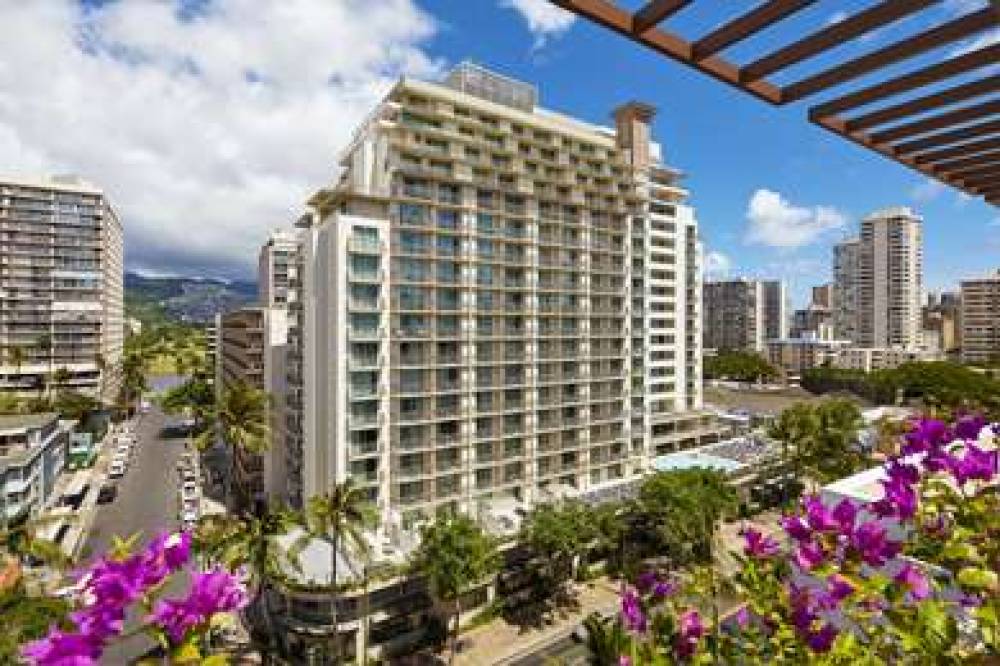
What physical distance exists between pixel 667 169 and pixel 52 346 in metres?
81.0

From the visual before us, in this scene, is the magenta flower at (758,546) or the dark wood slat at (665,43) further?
the magenta flower at (758,546)

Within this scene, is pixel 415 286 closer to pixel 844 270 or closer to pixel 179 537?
pixel 179 537

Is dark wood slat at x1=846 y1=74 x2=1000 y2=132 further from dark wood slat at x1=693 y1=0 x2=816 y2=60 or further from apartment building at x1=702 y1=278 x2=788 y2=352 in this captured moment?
apartment building at x1=702 y1=278 x2=788 y2=352

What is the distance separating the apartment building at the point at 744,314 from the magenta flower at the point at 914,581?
158464 mm

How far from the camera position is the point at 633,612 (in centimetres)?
503

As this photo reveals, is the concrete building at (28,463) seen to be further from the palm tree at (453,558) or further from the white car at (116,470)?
the palm tree at (453,558)

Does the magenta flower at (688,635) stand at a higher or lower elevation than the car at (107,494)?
higher

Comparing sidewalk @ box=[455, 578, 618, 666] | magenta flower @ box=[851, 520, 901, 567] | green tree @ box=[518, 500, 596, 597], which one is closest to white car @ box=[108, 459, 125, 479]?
sidewalk @ box=[455, 578, 618, 666]

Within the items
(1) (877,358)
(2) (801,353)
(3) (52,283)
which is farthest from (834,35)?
(2) (801,353)

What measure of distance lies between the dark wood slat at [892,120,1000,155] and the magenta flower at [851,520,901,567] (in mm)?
2372

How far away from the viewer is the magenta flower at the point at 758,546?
172 inches

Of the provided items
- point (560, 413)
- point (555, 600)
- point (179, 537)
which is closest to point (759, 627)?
point (179, 537)

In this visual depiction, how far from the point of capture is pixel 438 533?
89.3ft

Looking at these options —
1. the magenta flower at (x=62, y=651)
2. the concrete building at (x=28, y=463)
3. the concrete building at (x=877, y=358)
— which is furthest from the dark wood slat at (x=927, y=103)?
the concrete building at (x=877, y=358)
